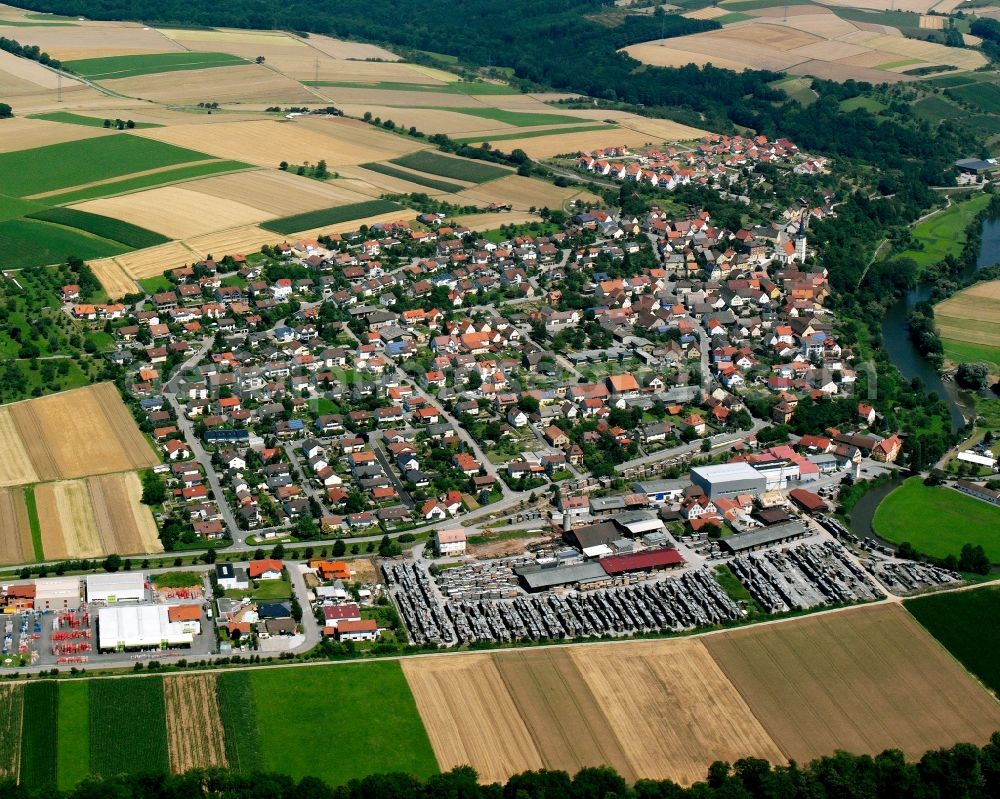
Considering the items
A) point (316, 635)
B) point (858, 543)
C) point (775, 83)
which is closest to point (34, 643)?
point (316, 635)

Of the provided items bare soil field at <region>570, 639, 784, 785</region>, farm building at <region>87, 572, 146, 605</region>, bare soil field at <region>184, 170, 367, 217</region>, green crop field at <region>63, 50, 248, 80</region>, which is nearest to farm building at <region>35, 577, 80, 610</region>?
farm building at <region>87, 572, 146, 605</region>

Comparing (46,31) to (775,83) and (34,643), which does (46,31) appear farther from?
(34,643)

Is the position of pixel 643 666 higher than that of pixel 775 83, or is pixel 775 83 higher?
pixel 775 83

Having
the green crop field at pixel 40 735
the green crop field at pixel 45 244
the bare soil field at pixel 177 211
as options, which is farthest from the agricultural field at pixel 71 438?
the bare soil field at pixel 177 211

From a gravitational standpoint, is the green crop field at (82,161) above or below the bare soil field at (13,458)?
above

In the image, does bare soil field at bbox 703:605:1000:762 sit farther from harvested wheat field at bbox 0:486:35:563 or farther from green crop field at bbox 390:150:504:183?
green crop field at bbox 390:150:504:183

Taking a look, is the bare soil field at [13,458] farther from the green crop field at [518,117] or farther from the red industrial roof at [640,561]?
the green crop field at [518,117]
